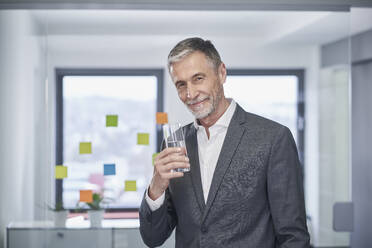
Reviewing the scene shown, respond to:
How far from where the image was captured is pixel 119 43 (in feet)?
8.54

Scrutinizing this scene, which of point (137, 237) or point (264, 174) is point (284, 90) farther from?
point (264, 174)

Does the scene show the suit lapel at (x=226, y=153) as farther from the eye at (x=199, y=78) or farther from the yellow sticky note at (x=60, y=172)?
the yellow sticky note at (x=60, y=172)

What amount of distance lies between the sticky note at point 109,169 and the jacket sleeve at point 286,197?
4.38ft

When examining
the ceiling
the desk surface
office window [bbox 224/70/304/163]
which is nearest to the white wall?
the desk surface

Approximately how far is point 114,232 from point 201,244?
3.89ft

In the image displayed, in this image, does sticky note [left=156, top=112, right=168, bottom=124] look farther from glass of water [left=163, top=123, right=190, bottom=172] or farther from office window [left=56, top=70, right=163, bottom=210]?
glass of water [left=163, top=123, right=190, bottom=172]

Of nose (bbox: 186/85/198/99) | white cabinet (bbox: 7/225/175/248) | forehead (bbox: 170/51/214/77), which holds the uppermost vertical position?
forehead (bbox: 170/51/214/77)

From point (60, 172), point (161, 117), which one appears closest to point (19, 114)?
point (60, 172)

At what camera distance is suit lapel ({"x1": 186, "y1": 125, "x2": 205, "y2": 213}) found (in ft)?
4.77

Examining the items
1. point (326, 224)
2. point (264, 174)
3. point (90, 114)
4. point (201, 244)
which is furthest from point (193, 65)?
point (326, 224)

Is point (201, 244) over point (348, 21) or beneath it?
beneath

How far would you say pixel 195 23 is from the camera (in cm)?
255

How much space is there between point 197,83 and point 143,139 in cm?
119

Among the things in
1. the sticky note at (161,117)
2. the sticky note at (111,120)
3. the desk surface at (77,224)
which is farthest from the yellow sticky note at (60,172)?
→ the sticky note at (161,117)
